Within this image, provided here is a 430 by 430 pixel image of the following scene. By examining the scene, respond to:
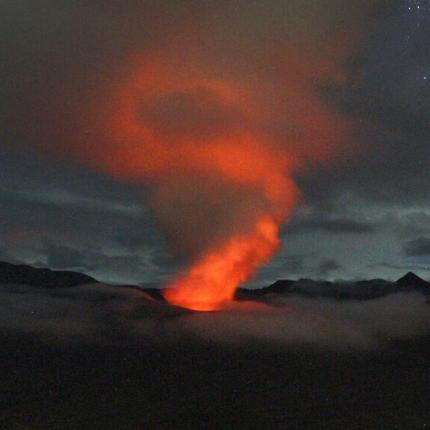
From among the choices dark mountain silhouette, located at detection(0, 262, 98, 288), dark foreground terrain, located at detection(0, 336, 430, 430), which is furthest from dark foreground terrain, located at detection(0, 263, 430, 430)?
dark mountain silhouette, located at detection(0, 262, 98, 288)

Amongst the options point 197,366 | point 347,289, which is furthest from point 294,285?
point 197,366

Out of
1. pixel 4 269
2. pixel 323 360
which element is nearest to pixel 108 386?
pixel 323 360

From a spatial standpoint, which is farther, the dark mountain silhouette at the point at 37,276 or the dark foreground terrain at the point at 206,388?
the dark mountain silhouette at the point at 37,276

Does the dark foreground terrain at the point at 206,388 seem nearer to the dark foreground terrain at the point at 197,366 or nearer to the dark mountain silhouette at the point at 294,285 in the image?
the dark foreground terrain at the point at 197,366

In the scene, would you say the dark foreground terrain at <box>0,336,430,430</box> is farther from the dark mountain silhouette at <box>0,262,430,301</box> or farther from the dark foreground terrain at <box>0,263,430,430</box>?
the dark mountain silhouette at <box>0,262,430,301</box>

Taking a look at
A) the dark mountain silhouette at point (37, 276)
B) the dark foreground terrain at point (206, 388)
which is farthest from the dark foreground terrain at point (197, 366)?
the dark mountain silhouette at point (37, 276)

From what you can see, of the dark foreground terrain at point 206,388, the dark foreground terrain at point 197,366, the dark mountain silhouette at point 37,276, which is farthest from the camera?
the dark mountain silhouette at point 37,276
